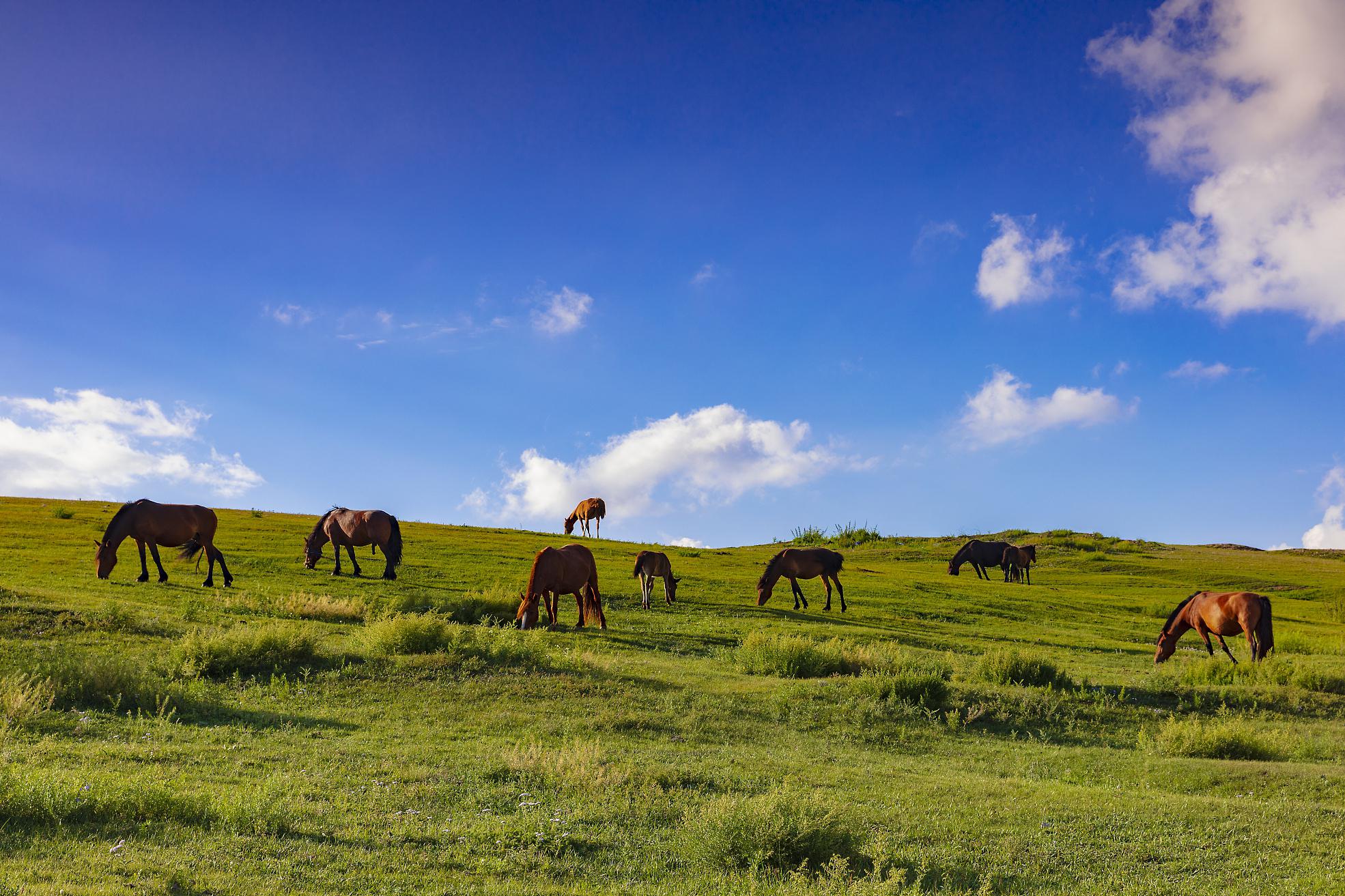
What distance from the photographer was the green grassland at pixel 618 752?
731 cm

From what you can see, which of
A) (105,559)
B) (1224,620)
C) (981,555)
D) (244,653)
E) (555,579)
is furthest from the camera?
(981,555)

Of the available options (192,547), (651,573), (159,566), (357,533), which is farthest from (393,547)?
(651,573)

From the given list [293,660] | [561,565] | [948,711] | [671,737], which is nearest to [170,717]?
[293,660]

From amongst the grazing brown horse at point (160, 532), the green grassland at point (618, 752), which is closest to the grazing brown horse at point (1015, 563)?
the green grassland at point (618, 752)

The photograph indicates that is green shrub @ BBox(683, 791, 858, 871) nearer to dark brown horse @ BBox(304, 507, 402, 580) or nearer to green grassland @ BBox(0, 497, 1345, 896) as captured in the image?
green grassland @ BBox(0, 497, 1345, 896)

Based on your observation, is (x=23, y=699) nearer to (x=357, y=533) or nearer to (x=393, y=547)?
(x=393, y=547)

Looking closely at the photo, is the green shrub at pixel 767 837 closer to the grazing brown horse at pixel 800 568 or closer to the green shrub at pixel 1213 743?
the green shrub at pixel 1213 743

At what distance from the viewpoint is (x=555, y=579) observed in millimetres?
19438

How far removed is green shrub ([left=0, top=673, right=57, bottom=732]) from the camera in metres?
10.7

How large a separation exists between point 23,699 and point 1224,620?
25.4 metres

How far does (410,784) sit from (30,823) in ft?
10.7

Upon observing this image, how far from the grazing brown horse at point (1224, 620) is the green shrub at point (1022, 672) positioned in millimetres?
6532

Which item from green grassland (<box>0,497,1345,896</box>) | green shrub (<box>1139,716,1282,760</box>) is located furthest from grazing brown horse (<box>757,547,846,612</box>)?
green shrub (<box>1139,716,1282,760</box>)

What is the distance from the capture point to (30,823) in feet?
23.4
